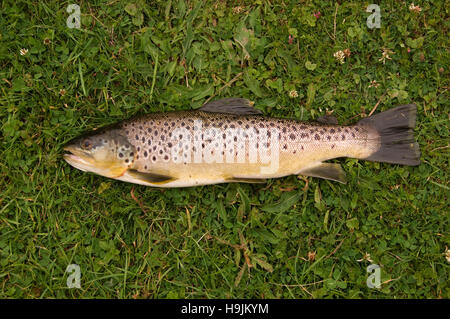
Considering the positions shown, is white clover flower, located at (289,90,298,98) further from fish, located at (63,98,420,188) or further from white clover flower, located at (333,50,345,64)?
white clover flower, located at (333,50,345,64)

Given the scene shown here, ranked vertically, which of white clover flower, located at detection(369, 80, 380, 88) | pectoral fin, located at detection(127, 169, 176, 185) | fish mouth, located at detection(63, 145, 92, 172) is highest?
white clover flower, located at detection(369, 80, 380, 88)

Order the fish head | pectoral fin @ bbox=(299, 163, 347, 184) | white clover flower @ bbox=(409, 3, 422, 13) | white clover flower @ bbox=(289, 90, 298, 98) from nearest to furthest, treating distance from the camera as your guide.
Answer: the fish head, pectoral fin @ bbox=(299, 163, 347, 184), white clover flower @ bbox=(289, 90, 298, 98), white clover flower @ bbox=(409, 3, 422, 13)

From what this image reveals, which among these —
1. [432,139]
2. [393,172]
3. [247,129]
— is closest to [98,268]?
[247,129]

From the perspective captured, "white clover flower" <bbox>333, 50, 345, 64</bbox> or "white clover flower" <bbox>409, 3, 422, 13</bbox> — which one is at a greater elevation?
"white clover flower" <bbox>409, 3, 422, 13</bbox>

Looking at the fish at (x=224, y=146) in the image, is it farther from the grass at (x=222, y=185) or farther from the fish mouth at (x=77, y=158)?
the grass at (x=222, y=185)

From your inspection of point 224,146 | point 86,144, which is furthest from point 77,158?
point 224,146

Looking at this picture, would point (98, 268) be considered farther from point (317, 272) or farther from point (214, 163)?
point (317, 272)

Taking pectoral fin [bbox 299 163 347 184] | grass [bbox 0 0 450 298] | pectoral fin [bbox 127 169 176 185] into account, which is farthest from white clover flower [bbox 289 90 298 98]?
pectoral fin [bbox 127 169 176 185]
